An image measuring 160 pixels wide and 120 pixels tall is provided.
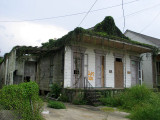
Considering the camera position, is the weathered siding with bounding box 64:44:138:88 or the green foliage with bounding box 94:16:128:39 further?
the green foliage with bounding box 94:16:128:39

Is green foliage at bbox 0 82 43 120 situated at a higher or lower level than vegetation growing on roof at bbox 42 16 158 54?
lower

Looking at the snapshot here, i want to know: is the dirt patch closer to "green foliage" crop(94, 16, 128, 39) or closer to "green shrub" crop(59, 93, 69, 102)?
"green shrub" crop(59, 93, 69, 102)

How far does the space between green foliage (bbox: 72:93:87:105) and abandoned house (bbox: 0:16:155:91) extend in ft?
3.11

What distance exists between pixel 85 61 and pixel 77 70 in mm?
977

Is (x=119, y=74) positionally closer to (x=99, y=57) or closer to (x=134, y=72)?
(x=134, y=72)

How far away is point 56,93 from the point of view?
10.8 m

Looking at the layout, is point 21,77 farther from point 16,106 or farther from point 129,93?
point 16,106

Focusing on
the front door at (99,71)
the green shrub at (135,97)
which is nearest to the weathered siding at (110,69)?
the front door at (99,71)

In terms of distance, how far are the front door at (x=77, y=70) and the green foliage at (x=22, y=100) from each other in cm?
637

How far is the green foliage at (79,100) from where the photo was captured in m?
9.17

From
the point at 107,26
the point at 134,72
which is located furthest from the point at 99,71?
the point at 134,72

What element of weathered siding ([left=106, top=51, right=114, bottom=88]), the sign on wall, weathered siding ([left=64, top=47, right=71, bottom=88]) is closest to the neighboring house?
weathered siding ([left=106, top=51, right=114, bottom=88])

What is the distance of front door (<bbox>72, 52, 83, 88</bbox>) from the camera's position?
11.0m

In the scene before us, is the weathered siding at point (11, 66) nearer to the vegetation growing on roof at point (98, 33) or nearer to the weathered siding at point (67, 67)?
the vegetation growing on roof at point (98, 33)
